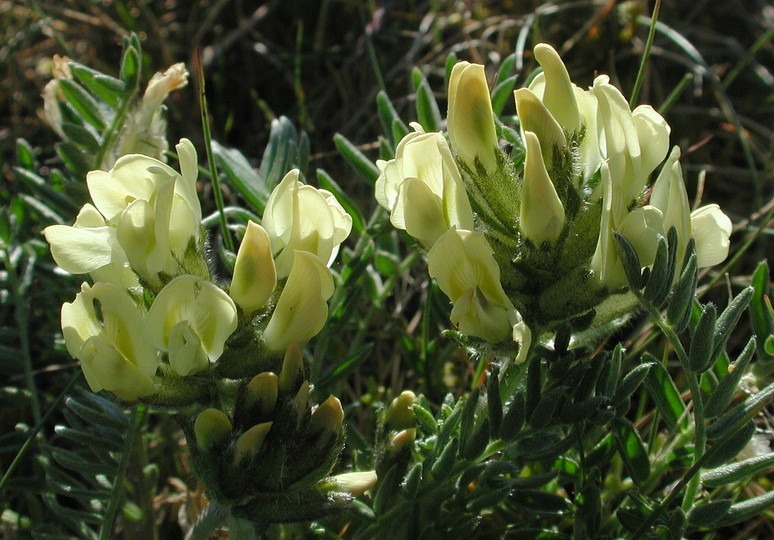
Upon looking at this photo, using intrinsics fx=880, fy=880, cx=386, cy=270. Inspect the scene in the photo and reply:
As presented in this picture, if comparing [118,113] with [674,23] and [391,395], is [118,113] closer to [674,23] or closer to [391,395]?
[391,395]

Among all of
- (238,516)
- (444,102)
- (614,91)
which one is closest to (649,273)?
(614,91)

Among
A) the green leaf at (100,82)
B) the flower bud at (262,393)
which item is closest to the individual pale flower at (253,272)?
the flower bud at (262,393)

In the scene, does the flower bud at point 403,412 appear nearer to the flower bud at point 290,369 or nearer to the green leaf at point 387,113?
the flower bud at point 290,369

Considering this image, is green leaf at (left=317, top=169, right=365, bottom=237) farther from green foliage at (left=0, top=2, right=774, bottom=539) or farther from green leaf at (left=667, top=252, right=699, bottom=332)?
green leaf at (left=667, top=252, right=699, bottom=332)

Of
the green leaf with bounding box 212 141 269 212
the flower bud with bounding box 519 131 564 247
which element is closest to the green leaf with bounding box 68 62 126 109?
the green leaf with bounding box 212 141 269 212

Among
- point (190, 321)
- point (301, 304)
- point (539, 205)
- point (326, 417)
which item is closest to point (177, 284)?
point (190, 321)
